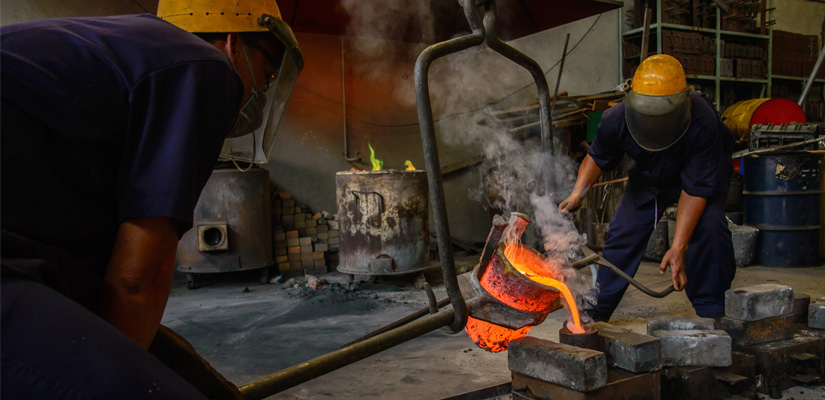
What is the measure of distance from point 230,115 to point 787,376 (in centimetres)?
301

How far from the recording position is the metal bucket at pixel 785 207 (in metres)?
6.04

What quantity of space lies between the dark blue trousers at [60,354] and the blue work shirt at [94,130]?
126 millimetres

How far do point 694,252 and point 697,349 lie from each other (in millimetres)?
1017

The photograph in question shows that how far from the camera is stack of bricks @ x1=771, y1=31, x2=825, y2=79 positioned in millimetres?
9828

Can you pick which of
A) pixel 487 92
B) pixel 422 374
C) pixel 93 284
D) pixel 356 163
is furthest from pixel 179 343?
pixel 487 92

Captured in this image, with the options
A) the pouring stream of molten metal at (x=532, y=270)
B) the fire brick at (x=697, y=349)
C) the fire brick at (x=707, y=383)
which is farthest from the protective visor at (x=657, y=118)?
the pouring stream of molten metal at (x=532, y=270)

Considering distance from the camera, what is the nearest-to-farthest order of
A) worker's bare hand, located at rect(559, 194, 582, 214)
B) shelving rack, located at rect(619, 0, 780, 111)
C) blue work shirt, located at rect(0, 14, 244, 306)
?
blue work shirt, located at rect(0, 14, 244, 306)
worker's bare hand, located at rect(559, 194, 582, 214)
shelving rack, located at rect(619, 0, 780, 111)

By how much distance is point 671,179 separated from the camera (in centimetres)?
336

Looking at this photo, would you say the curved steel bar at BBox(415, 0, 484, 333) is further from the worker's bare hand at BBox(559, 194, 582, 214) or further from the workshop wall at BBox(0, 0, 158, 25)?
the workshop wall at BBox(0, 0, 158, 25)

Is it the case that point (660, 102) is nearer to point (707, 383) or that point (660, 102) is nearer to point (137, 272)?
point (707, 383)

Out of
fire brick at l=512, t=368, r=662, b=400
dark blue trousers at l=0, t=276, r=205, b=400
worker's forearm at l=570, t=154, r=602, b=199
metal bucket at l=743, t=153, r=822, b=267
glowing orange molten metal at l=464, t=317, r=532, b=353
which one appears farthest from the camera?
metal bucket at l=743, t=153, r=822, b=267

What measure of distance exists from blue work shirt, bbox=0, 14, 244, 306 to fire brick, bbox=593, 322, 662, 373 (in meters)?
1.94

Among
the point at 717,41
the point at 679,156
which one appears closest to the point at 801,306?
the point at 679,156

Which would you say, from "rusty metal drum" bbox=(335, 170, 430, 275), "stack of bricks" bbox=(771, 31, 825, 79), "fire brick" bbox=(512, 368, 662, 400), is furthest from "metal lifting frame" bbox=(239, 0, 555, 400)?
"stack of bricks" bbox=(771, 31, 825, 79)
